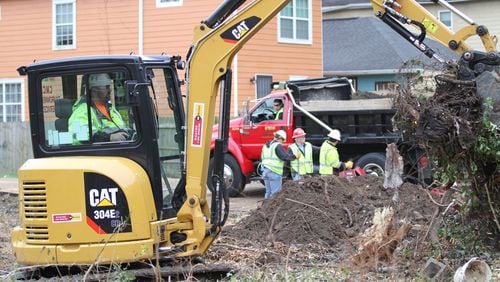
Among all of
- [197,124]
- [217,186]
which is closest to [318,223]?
[217,186]

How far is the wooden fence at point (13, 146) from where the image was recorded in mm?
25281

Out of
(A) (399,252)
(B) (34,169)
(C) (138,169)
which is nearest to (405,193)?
(A) (399,252)

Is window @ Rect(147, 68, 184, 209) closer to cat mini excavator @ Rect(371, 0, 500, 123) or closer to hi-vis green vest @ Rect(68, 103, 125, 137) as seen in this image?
hi-vis green vest @ Rect(68, 103, 125, 137)

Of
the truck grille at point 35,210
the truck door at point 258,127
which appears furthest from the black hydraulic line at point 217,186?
the truck door at point 258,127

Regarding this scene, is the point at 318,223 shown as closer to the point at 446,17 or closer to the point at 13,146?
the point at 13,146

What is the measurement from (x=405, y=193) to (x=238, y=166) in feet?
19.7

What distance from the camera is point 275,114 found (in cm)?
1695

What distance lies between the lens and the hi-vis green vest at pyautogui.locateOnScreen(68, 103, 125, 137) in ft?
25.1

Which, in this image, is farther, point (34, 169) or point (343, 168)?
point (343, 168)

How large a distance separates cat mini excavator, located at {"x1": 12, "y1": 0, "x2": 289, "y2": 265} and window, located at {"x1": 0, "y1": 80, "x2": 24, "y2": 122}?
19.4 meters

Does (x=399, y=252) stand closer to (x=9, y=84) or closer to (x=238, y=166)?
(x=238, y=166)

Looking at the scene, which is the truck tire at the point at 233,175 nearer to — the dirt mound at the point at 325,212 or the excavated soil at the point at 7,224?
the excavated soil at the point at 7,224

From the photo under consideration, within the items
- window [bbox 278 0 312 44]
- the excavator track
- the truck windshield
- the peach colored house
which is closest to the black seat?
the excavator track

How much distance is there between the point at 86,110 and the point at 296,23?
17736mm
